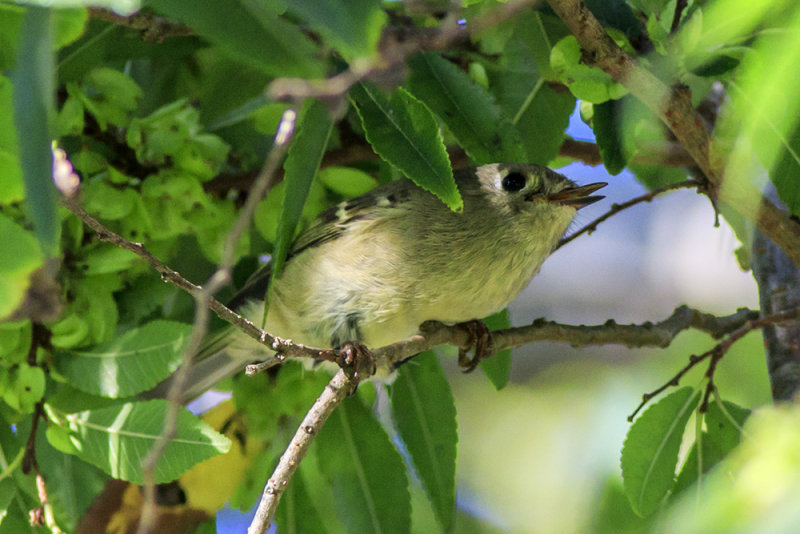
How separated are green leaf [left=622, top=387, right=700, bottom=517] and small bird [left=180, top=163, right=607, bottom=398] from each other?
1.52ft

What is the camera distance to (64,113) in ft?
6.03

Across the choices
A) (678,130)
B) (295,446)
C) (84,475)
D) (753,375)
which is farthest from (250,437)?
(753,375)

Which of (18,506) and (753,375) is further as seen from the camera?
(753,375)

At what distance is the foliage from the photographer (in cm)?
155

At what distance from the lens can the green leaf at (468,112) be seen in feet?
6.27

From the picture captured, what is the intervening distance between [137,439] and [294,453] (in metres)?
0.40

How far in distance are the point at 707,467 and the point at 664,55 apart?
3.17 feet

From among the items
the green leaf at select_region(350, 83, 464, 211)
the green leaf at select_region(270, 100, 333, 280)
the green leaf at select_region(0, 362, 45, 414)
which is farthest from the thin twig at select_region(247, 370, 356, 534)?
the green leaf at select_region(0, 362, 45, 414)

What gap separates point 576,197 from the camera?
7.43 ft

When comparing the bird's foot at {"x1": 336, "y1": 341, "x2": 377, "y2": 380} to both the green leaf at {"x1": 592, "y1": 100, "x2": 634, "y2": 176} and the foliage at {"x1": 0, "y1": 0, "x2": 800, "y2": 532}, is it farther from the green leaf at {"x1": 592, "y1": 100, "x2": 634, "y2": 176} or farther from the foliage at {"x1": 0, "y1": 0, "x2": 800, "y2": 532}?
the green leaf at {"x1": 592, "y1": 100, "x2": 634, "y2": 176}

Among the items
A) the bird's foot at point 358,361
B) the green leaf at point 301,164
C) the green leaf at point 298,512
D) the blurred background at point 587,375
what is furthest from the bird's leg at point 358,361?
the blurred background at point 587,375

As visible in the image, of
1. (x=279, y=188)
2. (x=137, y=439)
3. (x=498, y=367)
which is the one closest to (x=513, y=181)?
(x=498, y=367)

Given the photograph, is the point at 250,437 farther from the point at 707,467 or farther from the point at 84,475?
the point at 707,467

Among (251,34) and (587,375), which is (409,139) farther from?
(587,375)
